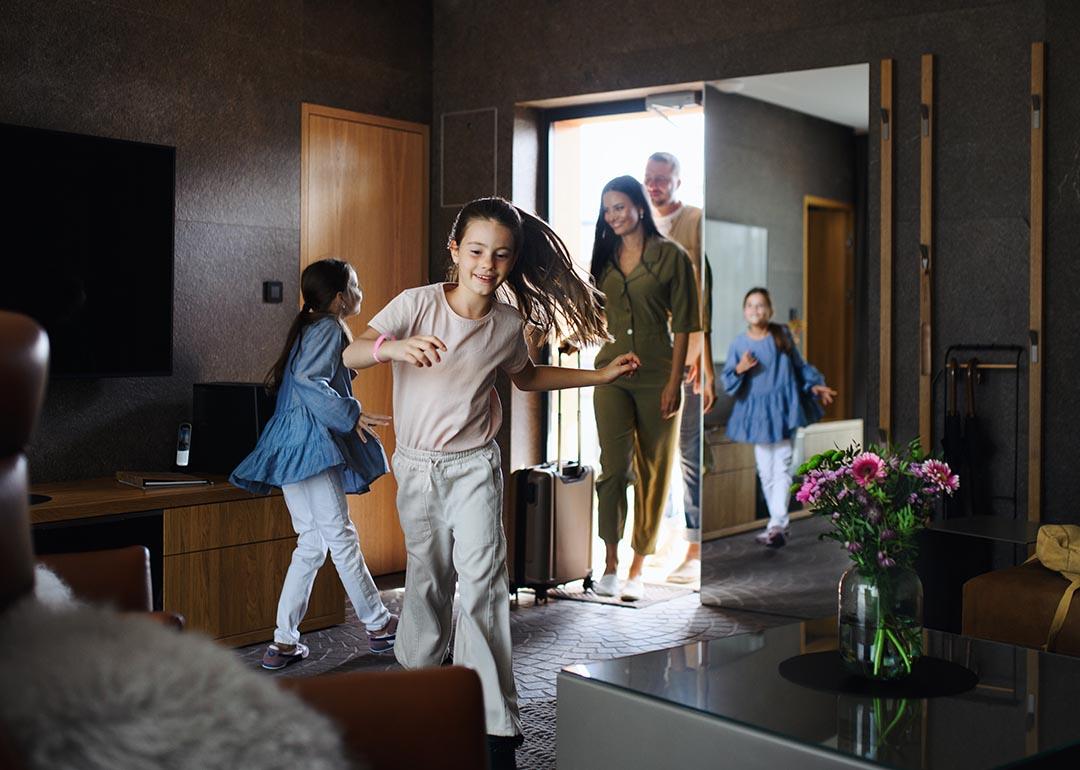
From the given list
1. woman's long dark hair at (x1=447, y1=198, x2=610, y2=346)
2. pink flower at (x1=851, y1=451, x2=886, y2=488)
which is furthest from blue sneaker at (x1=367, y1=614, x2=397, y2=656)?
pink flower at (x1=851, y1=451, x2=886, y2=488)

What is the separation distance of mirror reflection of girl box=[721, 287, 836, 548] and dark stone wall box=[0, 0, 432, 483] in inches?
73.8

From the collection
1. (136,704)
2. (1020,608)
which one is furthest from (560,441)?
(136,704)

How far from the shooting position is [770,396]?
4.71 m

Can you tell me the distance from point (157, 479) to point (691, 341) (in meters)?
2.19

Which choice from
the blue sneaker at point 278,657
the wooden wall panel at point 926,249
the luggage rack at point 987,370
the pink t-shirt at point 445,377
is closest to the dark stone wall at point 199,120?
the blue sneaker at point 278,657

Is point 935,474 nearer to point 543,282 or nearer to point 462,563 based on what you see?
point 462,563

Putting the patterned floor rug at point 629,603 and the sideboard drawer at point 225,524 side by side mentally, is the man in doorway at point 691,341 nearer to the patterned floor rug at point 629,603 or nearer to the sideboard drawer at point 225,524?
the patterned floor rug at point 629,603

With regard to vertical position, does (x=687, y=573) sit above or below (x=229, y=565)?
below

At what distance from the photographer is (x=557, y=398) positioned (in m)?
5.49

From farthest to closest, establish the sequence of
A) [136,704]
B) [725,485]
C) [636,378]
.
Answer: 1. [636,378]
2. [725,485]
3. [136,704]

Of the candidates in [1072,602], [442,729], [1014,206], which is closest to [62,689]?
[442,729]

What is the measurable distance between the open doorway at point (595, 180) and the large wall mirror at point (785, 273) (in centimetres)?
33

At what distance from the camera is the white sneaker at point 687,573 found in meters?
5.25

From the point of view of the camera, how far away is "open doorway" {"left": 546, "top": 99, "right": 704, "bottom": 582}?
513 centimetres
